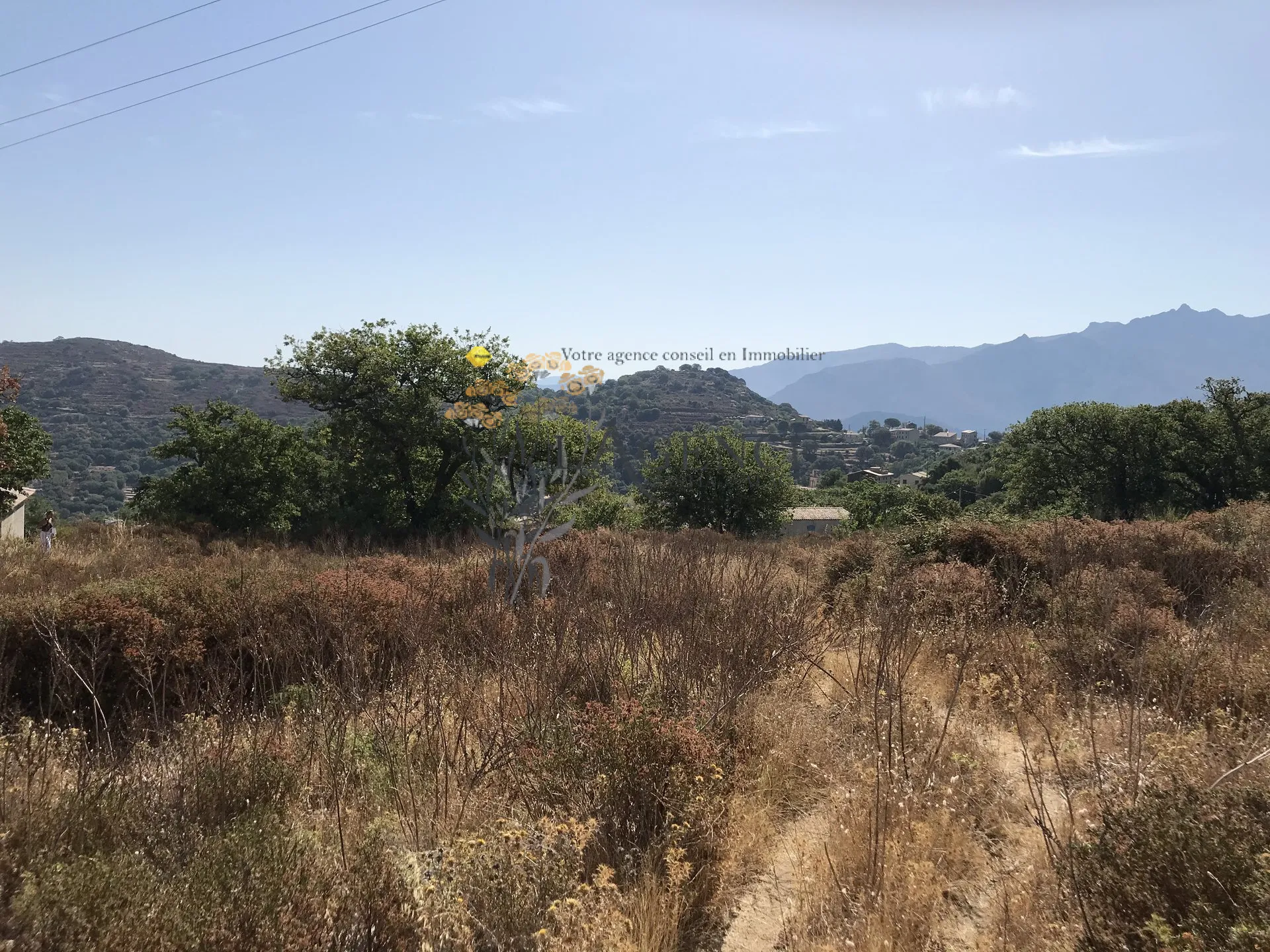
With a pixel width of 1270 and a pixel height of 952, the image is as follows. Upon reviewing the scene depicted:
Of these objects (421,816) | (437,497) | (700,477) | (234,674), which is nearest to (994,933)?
(421,816)

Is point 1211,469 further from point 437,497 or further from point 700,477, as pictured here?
point 437,497

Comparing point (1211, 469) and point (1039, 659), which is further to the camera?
point (1211, 469)

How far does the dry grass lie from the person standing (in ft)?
25.3

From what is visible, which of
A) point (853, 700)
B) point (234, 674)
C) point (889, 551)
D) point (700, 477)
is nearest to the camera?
point (853, 700)

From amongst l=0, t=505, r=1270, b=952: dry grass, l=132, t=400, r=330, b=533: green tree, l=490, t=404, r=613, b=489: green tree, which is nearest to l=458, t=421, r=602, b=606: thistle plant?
l=0, t=505, r=1270, b=952: dry grass

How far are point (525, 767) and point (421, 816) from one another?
528 millimetres

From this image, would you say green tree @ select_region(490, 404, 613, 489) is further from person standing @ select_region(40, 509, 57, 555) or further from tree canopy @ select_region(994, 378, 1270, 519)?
tree canopy @ select_region(994, 378, 1270, 519)

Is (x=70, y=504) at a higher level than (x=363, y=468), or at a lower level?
lower

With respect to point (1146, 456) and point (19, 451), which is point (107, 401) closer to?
point (19, 451)

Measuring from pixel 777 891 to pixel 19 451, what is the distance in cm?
2178

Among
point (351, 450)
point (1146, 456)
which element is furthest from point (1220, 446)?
point (351, 450)

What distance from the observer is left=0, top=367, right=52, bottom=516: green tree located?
17406 millimetres

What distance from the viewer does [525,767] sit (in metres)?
3.79

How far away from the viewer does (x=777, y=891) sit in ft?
11.1
